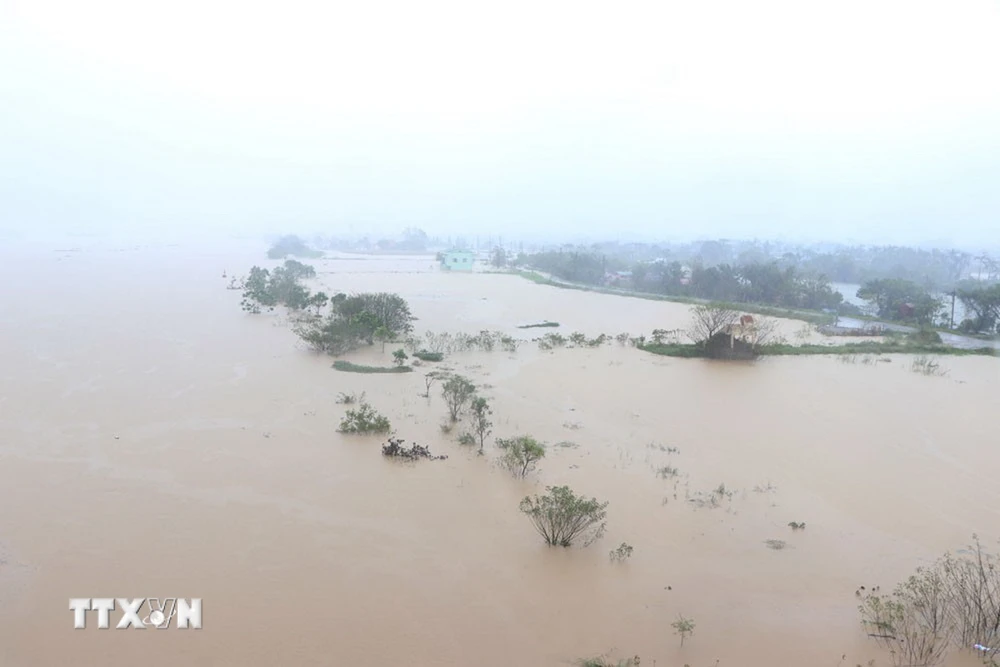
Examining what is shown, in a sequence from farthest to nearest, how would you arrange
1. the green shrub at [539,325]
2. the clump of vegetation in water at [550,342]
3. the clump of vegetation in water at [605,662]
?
the green shrub at [539,325] → the clump of vegetation in water at [550,342] → the clump of vegetation in water at [605,662]

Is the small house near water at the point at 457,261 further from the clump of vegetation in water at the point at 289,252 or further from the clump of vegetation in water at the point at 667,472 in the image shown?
the clump of vegetation in water at the point at 667,472

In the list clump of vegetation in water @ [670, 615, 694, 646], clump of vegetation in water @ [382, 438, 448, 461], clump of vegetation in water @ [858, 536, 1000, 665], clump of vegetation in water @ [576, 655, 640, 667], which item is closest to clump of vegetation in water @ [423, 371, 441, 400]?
clump of vegetation in water @ [382, 438, 448, 461]

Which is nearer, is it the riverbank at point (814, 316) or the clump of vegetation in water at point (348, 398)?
the clump of vegetation in water at point (348, 398)

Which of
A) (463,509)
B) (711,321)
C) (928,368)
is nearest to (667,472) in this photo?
(463,509)

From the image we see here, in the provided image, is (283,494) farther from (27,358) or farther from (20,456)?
(27,358)

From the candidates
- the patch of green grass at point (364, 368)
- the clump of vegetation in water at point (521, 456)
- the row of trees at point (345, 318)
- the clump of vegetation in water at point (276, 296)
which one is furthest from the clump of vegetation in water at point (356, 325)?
the clump of vegetation in water at point (521, 456)

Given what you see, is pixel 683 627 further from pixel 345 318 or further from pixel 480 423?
pixel 345 318
